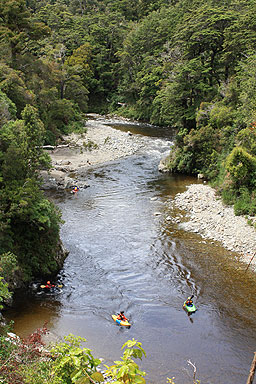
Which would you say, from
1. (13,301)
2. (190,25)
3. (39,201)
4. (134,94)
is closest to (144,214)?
(39,201)

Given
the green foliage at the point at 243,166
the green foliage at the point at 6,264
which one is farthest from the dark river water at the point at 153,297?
the green foliage at the point at 243,166

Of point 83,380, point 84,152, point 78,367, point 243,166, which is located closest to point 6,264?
point 78,367

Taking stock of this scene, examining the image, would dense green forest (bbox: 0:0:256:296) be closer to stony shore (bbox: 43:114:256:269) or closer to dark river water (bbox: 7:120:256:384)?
stony shore (bbox: 43:114:256:269)

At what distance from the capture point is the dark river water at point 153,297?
9719 millimetres

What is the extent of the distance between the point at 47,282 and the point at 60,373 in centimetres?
896

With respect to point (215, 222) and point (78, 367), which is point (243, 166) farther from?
point (78, 367)

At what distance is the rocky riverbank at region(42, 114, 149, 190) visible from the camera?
85.9 ft

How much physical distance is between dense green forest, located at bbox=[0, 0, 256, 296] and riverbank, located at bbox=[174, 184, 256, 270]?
35.2 inches

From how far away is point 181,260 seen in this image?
595 inches

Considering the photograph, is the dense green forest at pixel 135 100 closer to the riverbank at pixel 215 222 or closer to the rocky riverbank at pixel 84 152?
the riverbank at pixel 215 222

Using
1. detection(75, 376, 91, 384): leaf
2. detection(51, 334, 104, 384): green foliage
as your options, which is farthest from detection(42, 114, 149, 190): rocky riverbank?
detection(75, 376, 91, 384): leaf

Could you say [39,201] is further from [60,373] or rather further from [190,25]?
[190,25]

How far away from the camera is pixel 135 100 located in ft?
203

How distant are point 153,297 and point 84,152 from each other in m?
24.2
